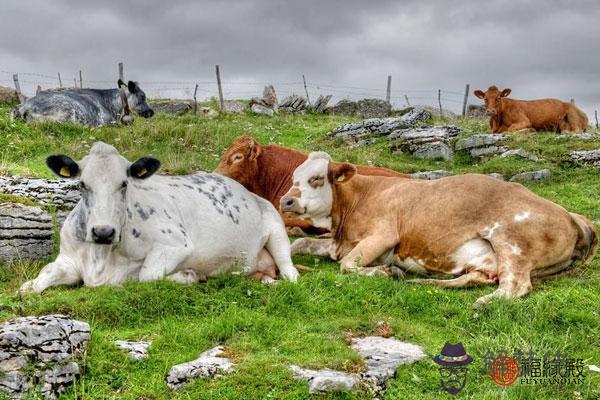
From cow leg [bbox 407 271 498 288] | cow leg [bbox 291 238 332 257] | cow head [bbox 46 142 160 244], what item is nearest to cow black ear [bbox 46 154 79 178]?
cow head [bbox 46 142 160 244]

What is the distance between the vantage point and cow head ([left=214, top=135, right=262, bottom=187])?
42.1 feet

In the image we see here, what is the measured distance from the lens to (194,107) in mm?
35188

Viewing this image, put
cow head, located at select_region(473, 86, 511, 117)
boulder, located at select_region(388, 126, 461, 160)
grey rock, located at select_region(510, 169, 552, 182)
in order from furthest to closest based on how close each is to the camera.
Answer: cow head, located at select_region(473, 86, 511, 117) → boulder, located at select_region(388, 126, 461, 160) → grey rock, located at select_region(510, 169, 552, 182)

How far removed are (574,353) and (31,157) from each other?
1613 cm

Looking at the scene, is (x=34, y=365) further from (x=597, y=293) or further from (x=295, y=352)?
(x=597, y=293)

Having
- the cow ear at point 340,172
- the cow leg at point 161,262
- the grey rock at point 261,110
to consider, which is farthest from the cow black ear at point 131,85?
the cow leg at point 161,262

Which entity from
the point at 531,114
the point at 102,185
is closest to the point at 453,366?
the point at 102,185

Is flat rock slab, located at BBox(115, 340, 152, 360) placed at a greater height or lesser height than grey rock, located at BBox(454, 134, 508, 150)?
lesser

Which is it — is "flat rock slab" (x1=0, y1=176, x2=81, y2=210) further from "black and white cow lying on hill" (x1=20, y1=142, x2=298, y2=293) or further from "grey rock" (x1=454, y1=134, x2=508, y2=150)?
"grey rock" (x1=454, y1=134, x2=508, y2=150)

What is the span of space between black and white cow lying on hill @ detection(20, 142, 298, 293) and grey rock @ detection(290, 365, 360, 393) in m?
2.91

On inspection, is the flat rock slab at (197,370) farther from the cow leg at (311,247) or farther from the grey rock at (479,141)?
the grey rock at (479,141)

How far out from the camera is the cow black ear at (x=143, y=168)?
321 inches

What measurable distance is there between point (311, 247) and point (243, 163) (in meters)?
2.67

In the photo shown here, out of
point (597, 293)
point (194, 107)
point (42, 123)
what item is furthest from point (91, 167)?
point (194, 107)
